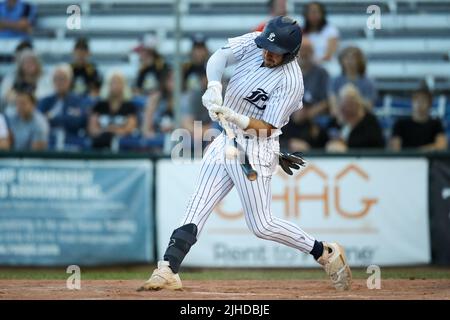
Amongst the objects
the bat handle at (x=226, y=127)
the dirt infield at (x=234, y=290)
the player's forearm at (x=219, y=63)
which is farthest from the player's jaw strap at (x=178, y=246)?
the player's forearm at (x=219, y=63)

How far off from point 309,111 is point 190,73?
1.58 m

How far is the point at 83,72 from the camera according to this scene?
1271cm

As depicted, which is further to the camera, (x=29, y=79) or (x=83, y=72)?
(x=83, y=72)

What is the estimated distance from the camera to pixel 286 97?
7.18 metres

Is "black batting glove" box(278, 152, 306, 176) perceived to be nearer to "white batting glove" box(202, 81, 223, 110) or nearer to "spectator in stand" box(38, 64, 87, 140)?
"white batting glove" box(202, 81, 223, 110)

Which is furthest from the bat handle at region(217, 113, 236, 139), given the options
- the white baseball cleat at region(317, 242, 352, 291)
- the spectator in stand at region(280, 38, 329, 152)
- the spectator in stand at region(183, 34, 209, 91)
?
the spectator in stand at region(183, 34, 209, 91)

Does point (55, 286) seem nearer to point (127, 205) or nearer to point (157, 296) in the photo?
point (157, 296)

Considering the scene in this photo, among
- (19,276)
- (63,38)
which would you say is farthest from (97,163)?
(63,38)

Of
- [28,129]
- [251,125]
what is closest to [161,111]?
[28,129]

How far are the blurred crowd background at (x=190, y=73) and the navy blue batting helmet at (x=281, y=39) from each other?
3655 mm

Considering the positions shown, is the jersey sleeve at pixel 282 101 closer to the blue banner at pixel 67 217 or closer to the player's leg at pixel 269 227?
the player's leg at pixel 269 227

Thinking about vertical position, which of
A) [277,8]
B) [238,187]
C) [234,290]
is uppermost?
[277,8]

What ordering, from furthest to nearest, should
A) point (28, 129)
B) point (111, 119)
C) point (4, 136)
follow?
point (111, 119) → point (28, 129) → point (4, 136)

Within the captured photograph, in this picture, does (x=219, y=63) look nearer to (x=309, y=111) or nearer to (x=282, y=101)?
(x=282, y=101)
